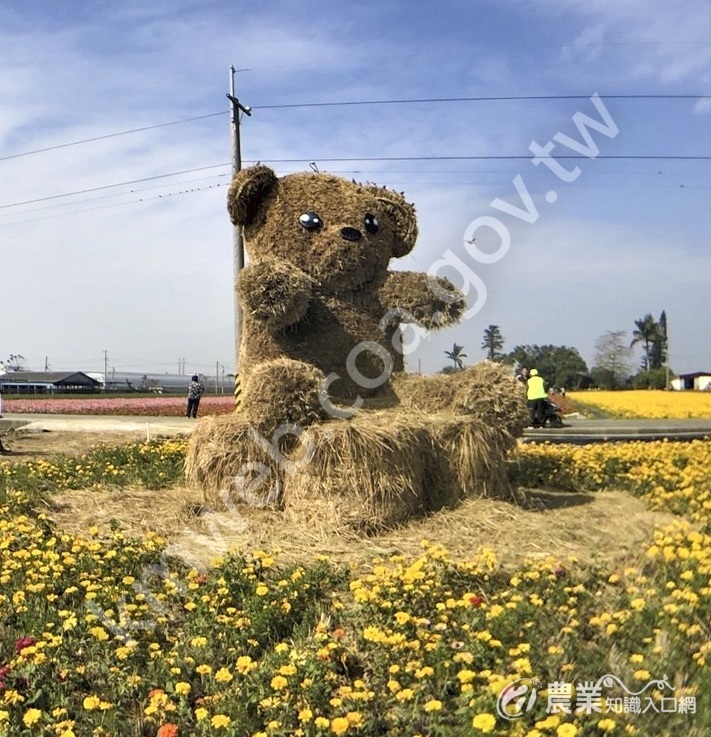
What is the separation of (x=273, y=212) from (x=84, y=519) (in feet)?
9.07

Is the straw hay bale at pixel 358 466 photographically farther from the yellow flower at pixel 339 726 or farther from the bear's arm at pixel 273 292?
the yellow flower at pixel 339 726

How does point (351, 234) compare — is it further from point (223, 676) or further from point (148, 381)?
point (148, 381)

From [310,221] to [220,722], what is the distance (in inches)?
170

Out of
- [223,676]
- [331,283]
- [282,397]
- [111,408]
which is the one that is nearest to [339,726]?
[223,676]

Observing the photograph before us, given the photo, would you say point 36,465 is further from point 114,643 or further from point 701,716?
point 701,716

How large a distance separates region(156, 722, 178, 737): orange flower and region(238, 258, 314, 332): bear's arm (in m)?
3.43

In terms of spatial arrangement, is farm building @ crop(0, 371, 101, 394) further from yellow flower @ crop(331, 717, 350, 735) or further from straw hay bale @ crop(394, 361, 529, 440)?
yellow flower @ crop(331, 717, 350, 735)

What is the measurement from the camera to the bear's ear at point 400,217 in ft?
21.9

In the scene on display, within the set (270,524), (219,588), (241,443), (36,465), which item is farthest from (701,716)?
(36,465)

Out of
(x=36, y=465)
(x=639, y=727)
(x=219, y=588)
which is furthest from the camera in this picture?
(x=36, y=465)

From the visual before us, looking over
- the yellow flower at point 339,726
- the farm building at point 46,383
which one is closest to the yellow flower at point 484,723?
the yellow flower at point 339,726

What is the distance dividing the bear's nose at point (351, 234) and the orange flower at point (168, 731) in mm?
4222

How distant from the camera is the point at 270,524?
17.2 feet

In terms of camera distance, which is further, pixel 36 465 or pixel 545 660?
pixel 36 465
